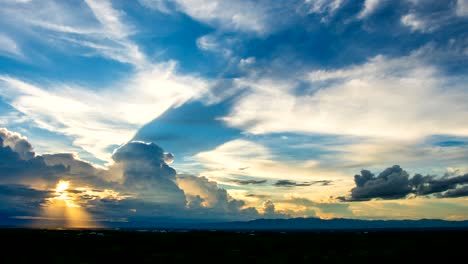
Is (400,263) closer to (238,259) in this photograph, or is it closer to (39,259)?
(238,259)

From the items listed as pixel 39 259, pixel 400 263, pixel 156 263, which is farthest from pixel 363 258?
pixel 39 259

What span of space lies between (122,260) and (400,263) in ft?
214

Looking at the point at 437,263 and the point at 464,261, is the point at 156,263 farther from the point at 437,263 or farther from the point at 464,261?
the point at 464,261

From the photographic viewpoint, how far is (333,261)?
88062mm

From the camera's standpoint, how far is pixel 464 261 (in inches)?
3428

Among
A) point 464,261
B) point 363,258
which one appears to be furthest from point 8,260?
point 464,261

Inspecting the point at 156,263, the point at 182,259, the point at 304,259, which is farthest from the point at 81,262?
the point at 304,259

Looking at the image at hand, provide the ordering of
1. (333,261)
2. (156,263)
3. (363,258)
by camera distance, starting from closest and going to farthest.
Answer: (156,263), (333,261), (363,258)

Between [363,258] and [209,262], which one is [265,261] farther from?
[363,258]

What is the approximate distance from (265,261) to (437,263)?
39.3m

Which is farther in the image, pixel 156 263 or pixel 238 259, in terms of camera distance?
pixel 238 259

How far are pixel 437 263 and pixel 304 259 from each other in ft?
98.2

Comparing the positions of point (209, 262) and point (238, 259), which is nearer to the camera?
point (209, 262)

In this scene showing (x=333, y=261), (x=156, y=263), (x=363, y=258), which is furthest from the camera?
(x=363, y=258)
